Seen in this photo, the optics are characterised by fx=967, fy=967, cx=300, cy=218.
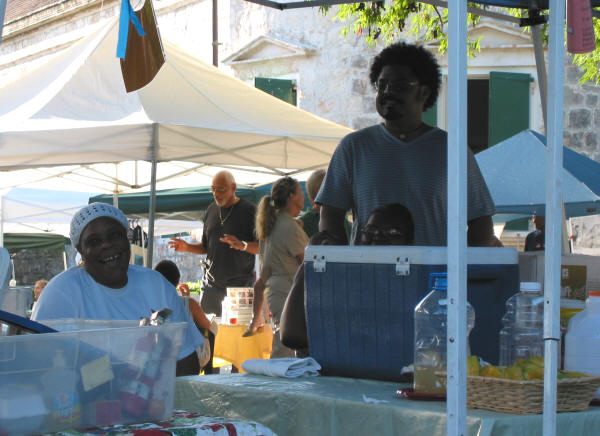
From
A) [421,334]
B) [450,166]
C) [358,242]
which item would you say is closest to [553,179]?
[450,166]

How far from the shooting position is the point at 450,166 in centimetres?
202

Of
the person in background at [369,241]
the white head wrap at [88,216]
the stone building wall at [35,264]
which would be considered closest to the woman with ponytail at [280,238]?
the white head wrap at [88,216]

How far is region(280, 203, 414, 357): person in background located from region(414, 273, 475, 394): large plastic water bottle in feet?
1.55

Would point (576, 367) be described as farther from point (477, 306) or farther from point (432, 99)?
point (432, 99)

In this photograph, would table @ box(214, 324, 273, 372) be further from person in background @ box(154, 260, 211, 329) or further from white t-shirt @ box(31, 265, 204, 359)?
white t-shirt @ box(31, 265, 204, 359)

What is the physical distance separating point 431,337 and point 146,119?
413 centimetres

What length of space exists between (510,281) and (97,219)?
1.55 m

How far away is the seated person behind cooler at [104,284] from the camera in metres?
3.27

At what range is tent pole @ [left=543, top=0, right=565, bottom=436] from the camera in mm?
2098

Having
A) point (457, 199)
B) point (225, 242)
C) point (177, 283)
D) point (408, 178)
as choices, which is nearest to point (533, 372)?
point (457, 199)

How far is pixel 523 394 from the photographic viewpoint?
2.06 m

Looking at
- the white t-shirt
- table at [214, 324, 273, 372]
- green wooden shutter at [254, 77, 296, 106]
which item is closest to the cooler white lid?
the white t-shirt

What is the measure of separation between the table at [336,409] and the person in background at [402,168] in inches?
30.1

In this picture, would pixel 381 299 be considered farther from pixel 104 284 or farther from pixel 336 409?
pixel 104 284
